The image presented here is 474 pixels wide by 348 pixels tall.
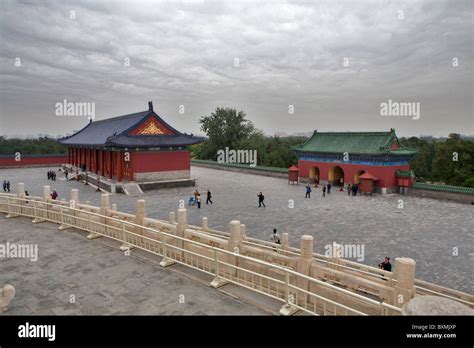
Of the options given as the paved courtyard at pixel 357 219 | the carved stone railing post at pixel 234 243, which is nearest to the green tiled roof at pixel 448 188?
the paved courtyard at pixel 357 219

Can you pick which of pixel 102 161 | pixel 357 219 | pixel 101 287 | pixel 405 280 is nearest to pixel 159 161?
pixel 102 161

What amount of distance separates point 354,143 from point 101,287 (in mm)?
26417

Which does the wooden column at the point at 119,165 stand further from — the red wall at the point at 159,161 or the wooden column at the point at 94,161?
the wooden column at the point at 94,161

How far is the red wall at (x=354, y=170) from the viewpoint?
87.0 feet

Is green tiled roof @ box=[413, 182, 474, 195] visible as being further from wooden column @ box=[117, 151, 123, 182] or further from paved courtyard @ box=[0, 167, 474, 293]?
wooden column @ box=[117, 151, 123, 182]

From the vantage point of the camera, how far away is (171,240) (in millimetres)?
10391

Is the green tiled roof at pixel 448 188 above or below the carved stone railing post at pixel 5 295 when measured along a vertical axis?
above

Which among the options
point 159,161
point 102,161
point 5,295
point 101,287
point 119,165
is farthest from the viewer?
point 102,161

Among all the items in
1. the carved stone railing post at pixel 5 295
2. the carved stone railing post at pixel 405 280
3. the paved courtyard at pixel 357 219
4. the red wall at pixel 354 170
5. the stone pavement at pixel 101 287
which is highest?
the red wall at pixel 354 170

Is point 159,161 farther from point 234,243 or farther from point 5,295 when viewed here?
point 5,295

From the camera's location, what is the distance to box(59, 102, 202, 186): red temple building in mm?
A: 28656

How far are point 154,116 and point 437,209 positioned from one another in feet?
78.2

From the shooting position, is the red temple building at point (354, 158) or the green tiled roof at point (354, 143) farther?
the green tiled roof at point (354, 143)

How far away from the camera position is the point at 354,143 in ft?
97.2
